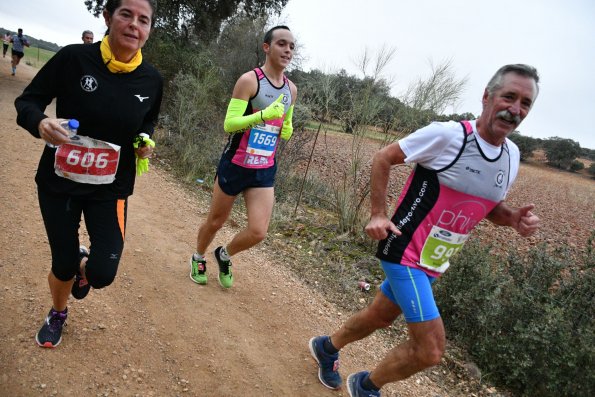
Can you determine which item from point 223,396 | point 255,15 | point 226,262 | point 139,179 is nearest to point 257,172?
point 226,262

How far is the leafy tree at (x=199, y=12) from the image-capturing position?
14.2m

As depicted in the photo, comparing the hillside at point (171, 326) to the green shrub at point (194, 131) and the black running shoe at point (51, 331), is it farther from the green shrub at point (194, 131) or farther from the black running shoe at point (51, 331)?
the green shrub at point (194, 131)

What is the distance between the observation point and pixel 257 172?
349 centimetres

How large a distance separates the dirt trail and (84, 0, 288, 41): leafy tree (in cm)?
1077

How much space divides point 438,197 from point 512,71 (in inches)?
31.3

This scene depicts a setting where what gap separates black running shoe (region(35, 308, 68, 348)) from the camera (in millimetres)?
2604

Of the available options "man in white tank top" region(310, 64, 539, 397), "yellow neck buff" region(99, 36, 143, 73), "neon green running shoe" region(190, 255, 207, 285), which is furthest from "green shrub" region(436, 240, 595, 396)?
"yellow neck buff" region(99, 36, 143, 73)

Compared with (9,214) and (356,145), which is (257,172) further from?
(356,145)

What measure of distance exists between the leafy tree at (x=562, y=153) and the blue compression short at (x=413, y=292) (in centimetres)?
4618

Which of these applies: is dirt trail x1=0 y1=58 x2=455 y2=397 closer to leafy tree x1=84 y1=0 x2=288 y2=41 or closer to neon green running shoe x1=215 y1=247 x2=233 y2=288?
neon green running shoe x1=215 y1=247 x2=233 y2=288

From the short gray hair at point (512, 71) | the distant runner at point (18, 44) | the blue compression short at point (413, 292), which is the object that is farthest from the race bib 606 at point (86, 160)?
the distant runner at point (18, 44)

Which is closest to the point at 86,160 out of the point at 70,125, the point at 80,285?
the point at 70,125

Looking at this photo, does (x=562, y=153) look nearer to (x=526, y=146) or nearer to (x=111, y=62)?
(x=526, y=146)

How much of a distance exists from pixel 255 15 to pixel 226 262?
48.8ft
